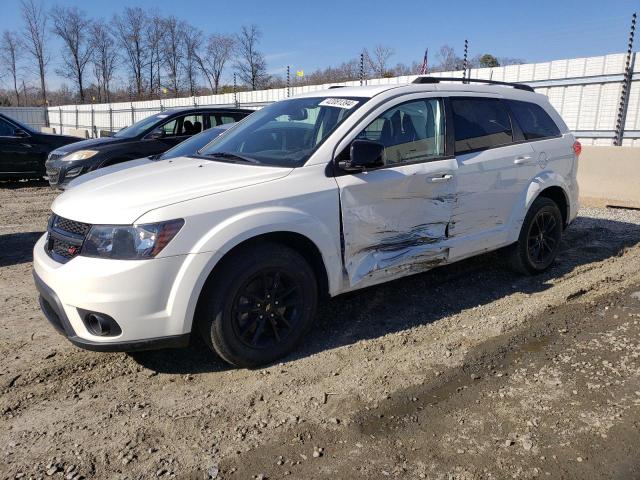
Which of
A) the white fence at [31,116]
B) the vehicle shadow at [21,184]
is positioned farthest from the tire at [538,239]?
the white fence at [31,116]

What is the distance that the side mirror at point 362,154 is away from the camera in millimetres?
3610

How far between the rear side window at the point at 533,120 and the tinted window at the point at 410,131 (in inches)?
45.4

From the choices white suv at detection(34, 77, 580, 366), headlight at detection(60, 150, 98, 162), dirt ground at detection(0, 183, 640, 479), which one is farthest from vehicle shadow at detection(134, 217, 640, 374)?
headlight at detection(60, 150, 98, 162)

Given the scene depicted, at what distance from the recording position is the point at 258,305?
344 centimetres

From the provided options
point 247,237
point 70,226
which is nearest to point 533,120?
point 247,237

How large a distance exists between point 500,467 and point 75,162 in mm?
8076

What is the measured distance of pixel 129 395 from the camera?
10.5ft

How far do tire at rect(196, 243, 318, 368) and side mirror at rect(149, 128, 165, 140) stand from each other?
637 cm

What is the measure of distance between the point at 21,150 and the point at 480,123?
33.1 ft

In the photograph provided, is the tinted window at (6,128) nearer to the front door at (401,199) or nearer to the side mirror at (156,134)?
the side mirror at (156,134)

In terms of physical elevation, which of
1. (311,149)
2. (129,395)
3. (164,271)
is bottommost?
(129,395)

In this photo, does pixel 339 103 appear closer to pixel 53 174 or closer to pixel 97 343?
pixel 97 343

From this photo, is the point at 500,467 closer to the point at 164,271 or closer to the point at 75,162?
the point at 164,271

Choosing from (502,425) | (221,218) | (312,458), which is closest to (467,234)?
(502,425)
